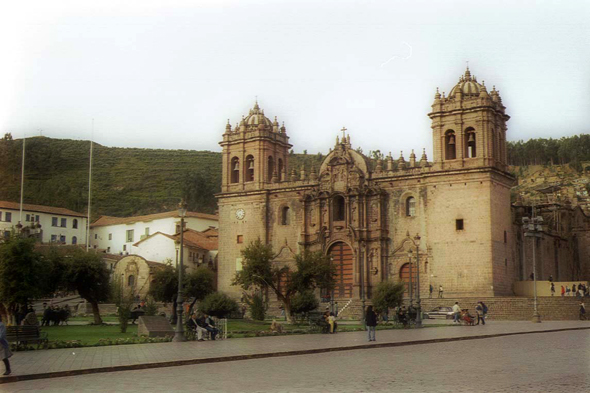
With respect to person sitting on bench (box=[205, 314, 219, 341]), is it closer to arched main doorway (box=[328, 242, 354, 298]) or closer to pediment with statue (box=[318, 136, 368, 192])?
arched main doorway (box=[328, 242, 354, 298])

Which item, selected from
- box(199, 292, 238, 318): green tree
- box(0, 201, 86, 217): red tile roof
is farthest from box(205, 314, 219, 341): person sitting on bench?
box(0, 201, 86, 217): red tile roof

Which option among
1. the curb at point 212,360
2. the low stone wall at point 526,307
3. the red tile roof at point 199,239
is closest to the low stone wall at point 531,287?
the low stone wall at point 526,307

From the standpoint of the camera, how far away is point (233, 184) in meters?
57.9

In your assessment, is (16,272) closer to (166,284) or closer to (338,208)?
(166,284)

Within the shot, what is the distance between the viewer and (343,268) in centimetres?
5253

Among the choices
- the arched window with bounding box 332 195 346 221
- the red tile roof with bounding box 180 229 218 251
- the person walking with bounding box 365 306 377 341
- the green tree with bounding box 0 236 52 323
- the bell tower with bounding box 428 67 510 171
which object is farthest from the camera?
the red tile roof with bounding box 180 229 218 251

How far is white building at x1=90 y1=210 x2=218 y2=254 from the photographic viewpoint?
7775 cm

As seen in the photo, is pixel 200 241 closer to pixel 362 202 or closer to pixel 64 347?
pixel 362 202

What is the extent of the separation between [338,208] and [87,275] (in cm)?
1943

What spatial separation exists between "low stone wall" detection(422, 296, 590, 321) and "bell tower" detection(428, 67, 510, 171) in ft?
29.5

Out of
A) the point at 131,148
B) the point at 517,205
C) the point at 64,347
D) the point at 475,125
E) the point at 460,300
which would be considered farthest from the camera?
the point at 131,148

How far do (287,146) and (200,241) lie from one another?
1886 cm

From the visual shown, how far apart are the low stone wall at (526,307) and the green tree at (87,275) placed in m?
21.2

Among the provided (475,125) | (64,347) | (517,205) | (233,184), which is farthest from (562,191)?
(64,347)
